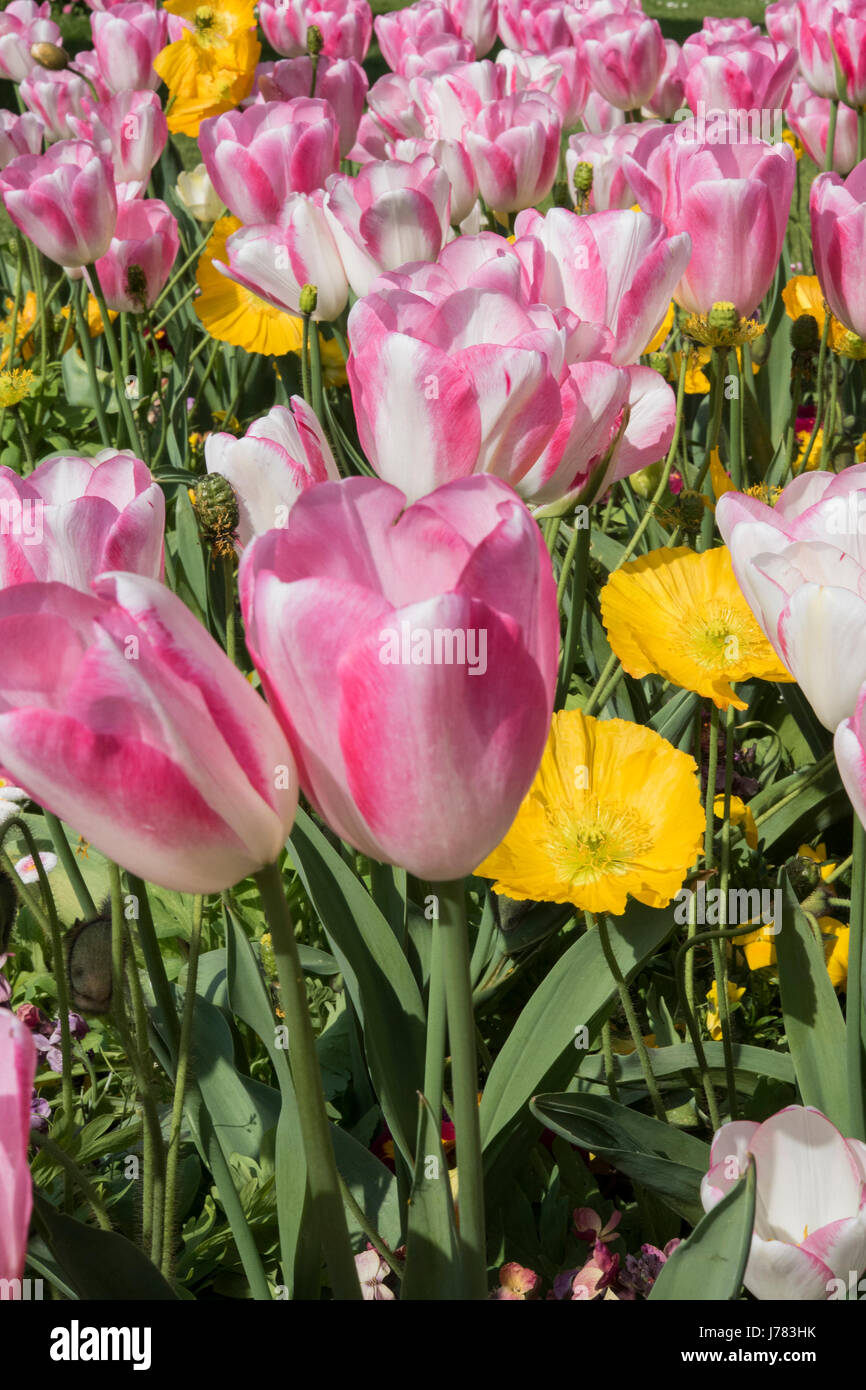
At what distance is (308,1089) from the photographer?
58cm

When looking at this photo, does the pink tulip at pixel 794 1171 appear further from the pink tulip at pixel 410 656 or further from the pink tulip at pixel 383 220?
the pink tulip at pixel 383 220

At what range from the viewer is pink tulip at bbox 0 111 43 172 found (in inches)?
98.1

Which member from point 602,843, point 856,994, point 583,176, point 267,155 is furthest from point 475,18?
point 856,994

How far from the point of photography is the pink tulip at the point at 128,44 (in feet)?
8.71

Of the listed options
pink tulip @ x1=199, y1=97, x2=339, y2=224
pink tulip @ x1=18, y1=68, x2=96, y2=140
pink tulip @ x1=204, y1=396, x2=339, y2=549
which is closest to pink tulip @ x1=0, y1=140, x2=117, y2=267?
pink tulip @ x1=199, y1=97, x2=339, y2=224

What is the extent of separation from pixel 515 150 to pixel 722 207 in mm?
623

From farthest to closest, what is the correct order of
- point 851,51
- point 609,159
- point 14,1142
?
point 851,51 → point 609,159 → point 14,1142

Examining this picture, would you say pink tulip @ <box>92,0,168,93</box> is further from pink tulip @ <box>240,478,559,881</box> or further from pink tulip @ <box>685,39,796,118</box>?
pink tulip @ <box>240,478,559,881</box>

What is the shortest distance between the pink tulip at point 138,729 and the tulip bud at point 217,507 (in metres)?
0.60

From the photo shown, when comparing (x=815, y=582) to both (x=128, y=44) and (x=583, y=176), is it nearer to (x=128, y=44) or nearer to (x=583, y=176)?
(x=583, y=176)

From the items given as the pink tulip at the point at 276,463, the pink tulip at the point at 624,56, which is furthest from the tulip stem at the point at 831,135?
the pink tulip at the point at 276,463

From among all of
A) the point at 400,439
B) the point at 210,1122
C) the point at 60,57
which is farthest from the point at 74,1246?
the point at 60,57

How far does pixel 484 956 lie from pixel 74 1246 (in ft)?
2.24

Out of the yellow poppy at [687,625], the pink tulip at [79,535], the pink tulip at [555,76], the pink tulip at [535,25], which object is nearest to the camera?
the pink tulip at [79,535]
